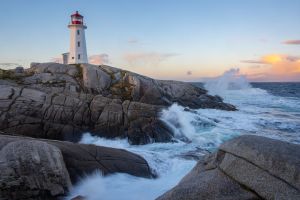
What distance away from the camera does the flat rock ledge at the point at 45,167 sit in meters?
8.38

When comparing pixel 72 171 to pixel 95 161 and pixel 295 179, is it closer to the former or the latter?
pixel 95 161

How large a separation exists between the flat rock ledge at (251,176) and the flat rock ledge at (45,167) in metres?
3.94

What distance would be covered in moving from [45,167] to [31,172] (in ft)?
1.44

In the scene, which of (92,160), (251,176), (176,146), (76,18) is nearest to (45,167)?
(92,160)

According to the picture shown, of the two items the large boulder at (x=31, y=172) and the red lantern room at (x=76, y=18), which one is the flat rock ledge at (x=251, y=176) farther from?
the red lantern room at (x=76, y=18)

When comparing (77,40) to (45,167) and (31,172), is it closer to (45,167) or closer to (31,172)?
(45,167)

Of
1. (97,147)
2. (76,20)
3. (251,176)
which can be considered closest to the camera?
(251,176)

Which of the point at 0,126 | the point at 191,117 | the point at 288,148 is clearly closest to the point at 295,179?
the point at 288,148

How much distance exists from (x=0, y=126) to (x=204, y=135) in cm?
1306

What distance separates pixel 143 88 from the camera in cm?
2811

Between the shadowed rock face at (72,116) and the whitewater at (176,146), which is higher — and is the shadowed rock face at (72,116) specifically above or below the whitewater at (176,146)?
above

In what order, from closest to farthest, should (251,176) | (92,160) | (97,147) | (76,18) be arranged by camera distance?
(251,176) → (92,160) → (97,147) → (76,18)

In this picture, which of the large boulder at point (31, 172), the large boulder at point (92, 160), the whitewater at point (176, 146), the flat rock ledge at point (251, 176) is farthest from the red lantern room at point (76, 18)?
the flat rock ledge at point (251, 176)

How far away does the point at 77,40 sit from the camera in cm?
4081
